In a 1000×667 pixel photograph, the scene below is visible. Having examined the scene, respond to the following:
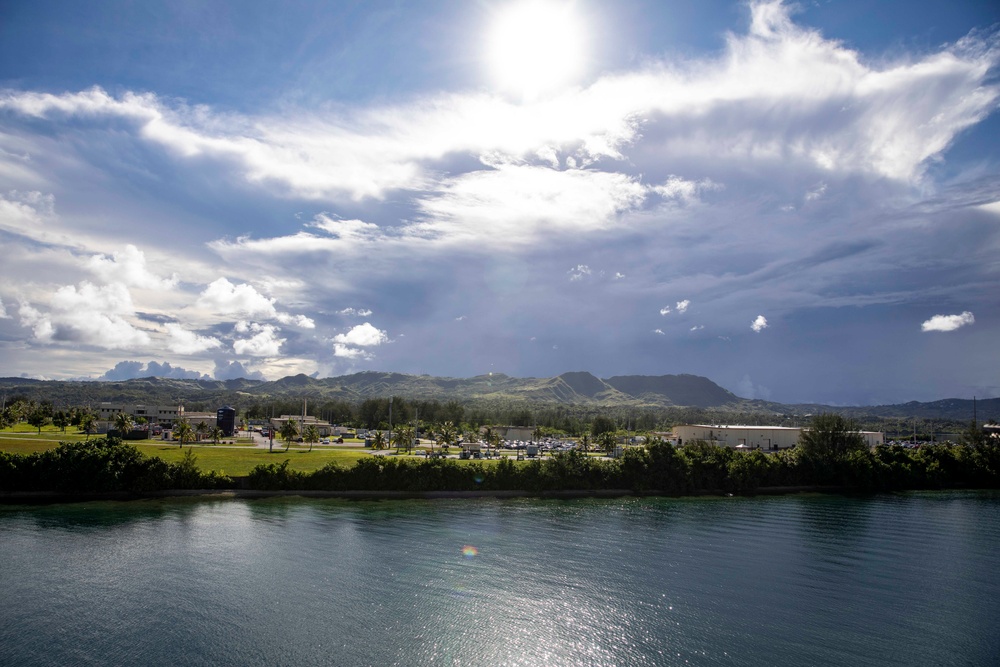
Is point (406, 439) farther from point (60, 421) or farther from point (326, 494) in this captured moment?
point (60, 421)

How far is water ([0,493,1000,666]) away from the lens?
31156mm

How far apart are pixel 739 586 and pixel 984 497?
78182mm

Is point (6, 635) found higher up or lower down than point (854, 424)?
lower down

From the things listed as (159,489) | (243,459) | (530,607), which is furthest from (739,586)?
(243,459)

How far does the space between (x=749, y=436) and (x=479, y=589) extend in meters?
121

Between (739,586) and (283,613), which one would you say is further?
(739,586)

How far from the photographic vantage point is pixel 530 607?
3703 cm

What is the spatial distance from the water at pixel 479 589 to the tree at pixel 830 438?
37239 millimetres

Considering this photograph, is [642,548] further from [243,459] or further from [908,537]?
[243,459]

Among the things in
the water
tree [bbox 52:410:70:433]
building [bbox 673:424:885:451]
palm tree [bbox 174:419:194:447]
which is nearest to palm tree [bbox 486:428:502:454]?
building [bbox 673:424:885:451]

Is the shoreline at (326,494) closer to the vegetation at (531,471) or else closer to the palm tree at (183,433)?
the vegetation at (531,471)

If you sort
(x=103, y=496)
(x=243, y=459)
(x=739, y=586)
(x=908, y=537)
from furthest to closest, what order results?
(x=243, y=459), (x=103, y=496), (x=908, y=537), (x=739, y=586)

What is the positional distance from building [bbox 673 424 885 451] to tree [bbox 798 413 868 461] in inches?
1095

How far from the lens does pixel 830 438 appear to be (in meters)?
108
